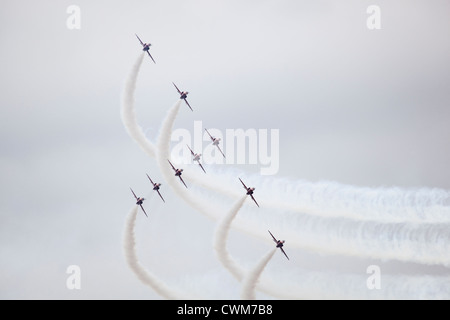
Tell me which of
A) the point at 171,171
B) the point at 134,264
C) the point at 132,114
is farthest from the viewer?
the point at 132,114

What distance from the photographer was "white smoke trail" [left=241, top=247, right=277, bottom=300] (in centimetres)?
8662

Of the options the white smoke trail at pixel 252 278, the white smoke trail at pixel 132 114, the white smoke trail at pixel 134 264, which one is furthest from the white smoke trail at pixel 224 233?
the white smoke trail at pixel 132 114

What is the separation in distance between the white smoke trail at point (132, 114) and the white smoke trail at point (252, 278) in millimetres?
9400

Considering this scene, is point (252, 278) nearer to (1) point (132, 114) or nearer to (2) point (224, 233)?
(2) point (224, 233)

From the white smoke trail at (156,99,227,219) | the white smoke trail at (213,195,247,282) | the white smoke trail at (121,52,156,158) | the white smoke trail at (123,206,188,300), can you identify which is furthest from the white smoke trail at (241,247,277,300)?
the white smoke trail at (121,52,156,158)

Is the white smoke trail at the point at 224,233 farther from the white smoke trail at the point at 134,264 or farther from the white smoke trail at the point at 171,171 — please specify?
the white smoke trail at the point at 134,264

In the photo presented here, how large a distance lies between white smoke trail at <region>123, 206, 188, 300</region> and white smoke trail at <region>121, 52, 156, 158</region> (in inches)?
173

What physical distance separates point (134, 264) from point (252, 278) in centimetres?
657

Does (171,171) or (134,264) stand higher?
(171,171)

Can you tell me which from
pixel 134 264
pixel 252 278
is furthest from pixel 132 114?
pixel 252 278

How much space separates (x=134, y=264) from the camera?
294 ft
